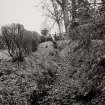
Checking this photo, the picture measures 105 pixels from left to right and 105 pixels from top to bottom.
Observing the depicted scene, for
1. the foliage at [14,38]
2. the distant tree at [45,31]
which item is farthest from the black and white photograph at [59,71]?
the distant tree at [45,31]

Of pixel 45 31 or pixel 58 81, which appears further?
pixel 45 31

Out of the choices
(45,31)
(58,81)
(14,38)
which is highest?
(45,31)

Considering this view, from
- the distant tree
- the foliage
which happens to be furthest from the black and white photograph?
the distant tree

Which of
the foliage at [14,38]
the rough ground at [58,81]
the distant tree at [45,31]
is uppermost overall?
the distant tree at [45,31]

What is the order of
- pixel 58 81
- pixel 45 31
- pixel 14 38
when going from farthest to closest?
pixel 45 31 < pixel 14 38 < pixel 58 81

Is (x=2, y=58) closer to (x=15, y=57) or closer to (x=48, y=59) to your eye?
(x=15, y=57)

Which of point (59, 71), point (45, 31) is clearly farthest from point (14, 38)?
point (45, 31)

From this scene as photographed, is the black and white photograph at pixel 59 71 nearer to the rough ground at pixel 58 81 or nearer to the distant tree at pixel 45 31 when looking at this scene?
the rough ground at pixel 58 81

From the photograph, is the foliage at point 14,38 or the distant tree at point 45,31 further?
the distant tree at point 45,31

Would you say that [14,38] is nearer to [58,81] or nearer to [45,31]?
[58,81]

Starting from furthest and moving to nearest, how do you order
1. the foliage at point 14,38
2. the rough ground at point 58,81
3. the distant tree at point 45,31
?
1. the distant tree at point 45,31
2. the foliage at point 14,38
3. the rough ground at point 58,81

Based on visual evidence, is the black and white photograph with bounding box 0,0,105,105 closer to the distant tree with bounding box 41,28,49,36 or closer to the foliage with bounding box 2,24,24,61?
the foliage with bounding box 2,24,24,61

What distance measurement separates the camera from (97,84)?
27.2ft

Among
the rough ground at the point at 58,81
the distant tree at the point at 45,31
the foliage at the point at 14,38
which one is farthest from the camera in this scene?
the distant tree at the point at 45,31
